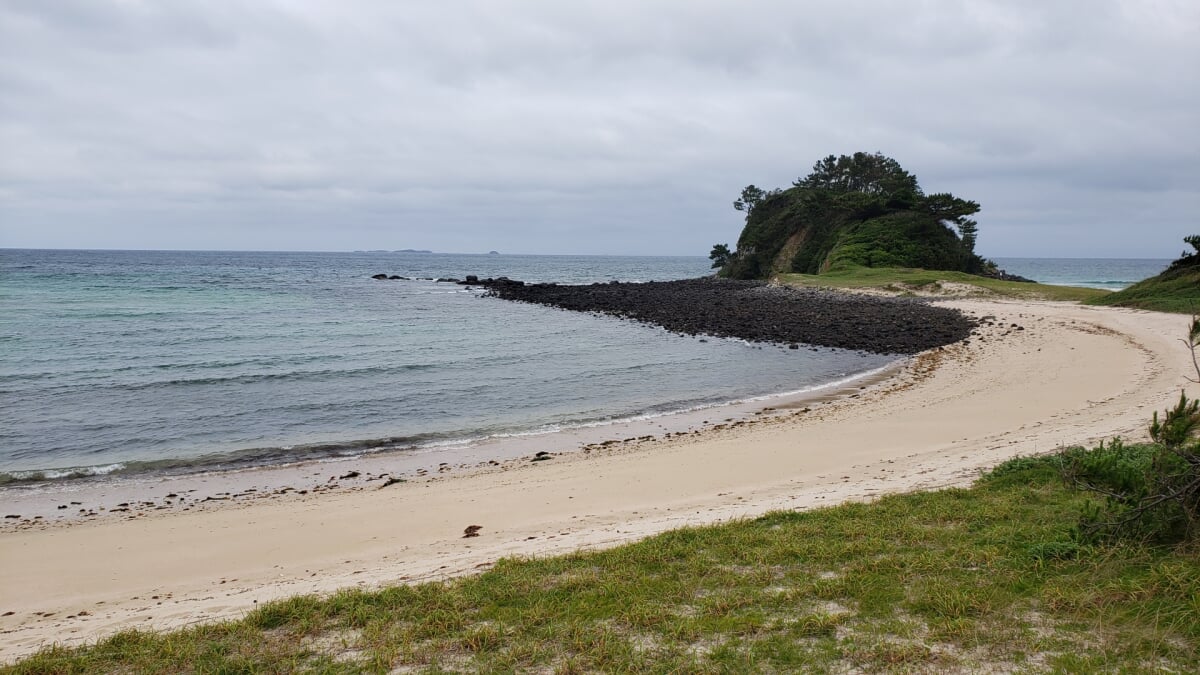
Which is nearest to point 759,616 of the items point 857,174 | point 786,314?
point 786,314

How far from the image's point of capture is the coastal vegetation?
32719 millimetres

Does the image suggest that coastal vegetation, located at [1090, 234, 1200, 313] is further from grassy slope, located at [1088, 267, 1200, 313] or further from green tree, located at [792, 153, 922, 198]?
green tree, located at [792, 153, 922, 198]

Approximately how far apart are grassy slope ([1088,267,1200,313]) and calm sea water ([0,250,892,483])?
688 inches

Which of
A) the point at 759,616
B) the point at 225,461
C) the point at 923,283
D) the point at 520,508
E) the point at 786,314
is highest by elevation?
the point at 923,283

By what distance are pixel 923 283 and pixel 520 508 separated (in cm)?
4668

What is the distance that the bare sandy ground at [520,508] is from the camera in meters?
7.56

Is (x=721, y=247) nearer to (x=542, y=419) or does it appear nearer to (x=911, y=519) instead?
(x=542, y=419)

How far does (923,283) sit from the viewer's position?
49.5 meters

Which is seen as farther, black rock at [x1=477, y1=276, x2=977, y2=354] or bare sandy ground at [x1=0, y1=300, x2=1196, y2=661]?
black rock at [x1=477, y1=276, x2=977, y2=354]

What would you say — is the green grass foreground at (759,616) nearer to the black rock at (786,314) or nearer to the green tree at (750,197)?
the black rock at (786,314)

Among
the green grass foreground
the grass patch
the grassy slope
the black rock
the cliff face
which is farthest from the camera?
the cliff face

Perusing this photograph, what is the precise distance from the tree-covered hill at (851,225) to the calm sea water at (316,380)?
36.3 metres

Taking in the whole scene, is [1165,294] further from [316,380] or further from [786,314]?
[316,380]

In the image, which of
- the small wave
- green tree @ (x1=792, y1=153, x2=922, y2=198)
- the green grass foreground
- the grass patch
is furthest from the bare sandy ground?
green tree @ (x1=792, y1=153, x2=922, y2=198)
